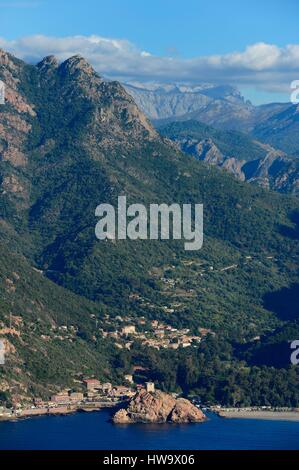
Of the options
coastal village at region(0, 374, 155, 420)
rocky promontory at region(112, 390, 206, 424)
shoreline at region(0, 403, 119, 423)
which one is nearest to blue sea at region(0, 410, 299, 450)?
shoreline at region(0, 403, 119, 423)

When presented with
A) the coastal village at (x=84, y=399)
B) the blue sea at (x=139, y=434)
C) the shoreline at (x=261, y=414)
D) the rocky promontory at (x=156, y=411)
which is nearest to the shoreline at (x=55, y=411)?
the coastal village at (x=84, y=399)

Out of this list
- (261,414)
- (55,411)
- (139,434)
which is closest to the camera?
(139,434)

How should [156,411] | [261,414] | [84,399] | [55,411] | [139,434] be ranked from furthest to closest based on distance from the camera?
[84,399] < [261,414] < [55,411] < [156,411] < [139,434]

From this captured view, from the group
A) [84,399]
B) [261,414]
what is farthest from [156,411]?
[261,414]

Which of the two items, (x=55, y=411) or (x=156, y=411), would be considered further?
(x=55, y=411)

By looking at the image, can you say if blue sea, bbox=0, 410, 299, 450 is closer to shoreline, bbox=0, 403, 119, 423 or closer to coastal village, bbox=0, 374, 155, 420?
shoreline, bbox=0, 403, 119, 423

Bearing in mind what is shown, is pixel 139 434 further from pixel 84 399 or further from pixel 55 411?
pixel 84 399

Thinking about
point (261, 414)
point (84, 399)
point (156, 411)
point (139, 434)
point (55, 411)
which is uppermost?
point (156, 411)
